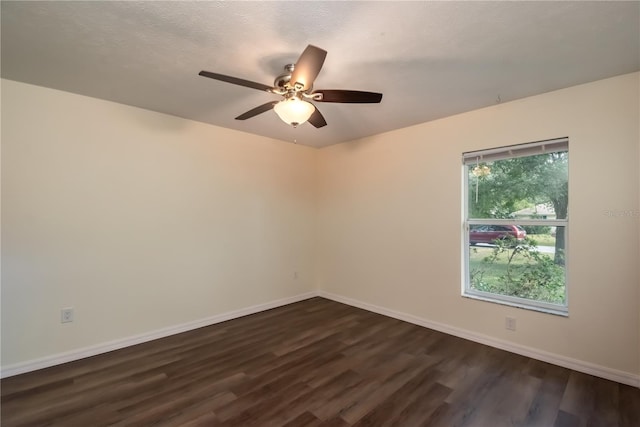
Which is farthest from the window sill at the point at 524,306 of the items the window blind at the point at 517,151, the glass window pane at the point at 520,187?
the window blind at the point at 517,151

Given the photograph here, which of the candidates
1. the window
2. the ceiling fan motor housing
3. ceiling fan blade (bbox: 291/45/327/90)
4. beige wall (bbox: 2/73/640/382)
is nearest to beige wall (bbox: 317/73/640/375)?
beige wall (bbox: 2/73/640/382)

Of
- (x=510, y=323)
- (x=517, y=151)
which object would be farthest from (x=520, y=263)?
(x=517, y=151)

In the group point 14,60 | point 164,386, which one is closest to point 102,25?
point 14,60

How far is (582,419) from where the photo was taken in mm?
1866

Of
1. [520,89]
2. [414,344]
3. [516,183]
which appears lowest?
[414,344]

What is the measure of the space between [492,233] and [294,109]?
245cm

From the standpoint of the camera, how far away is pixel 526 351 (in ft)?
8.78

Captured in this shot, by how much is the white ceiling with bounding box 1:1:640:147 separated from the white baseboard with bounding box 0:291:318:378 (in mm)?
2347

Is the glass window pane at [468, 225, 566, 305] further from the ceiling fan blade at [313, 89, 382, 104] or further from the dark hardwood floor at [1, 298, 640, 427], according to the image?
the ceiling fan blade at [313, 89, 382, 104]

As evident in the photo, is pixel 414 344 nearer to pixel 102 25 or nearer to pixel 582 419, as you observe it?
pixel 582 419

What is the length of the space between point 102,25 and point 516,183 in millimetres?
3551

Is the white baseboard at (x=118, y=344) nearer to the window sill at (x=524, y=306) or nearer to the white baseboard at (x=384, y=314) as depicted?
the white baseboard at (x=384, y=314)

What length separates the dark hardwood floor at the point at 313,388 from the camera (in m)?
1.87

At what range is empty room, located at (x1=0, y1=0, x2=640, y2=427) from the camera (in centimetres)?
182
